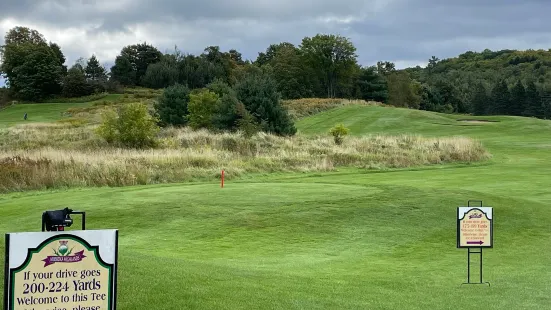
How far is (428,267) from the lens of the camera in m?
10.8

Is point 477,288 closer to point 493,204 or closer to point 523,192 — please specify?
point 493,204

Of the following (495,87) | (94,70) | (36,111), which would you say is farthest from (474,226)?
(495,87)

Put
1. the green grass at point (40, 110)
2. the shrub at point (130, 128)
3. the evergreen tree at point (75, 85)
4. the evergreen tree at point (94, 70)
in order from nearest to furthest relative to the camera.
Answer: the shrub at point (130, 128) → the green grass at point (40, 110) → the evergreen tree at point (75, 85) → the evergreen tree at point (94, 70)

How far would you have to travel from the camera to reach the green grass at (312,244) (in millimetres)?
7410

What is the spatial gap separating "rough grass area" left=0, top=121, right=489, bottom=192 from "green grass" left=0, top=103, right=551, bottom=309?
8.53 ft

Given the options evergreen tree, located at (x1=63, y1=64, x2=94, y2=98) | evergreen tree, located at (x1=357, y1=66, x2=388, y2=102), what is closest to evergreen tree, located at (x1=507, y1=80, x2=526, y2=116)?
evergreen tree, located at (x1=357, y1=66, x2=388, y2=102)

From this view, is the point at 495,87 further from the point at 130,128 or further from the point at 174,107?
the point at 130,128

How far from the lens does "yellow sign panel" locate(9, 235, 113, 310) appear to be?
4.05 meters

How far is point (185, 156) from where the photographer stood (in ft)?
89.4

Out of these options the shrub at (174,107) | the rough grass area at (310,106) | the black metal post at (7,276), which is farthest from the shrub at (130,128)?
the rough grass area at (310,106)

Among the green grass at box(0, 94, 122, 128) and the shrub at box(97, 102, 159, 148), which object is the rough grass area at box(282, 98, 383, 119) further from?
the shrub at box(97, 102, 159, 148)

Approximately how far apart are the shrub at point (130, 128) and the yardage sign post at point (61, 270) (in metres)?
30.0

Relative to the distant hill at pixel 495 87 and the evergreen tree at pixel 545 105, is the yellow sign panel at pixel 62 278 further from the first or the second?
the evergreen tree at pixel 545 105

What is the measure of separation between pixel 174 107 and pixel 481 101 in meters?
68.4
